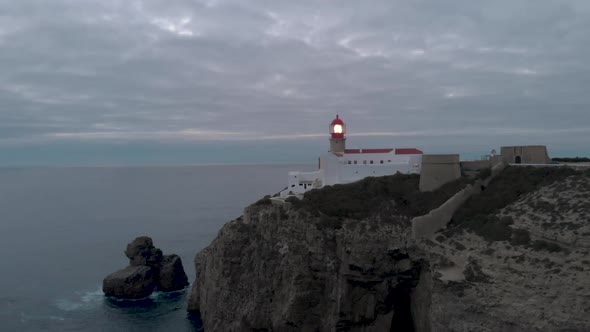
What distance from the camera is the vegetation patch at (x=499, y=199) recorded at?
23.7 meters

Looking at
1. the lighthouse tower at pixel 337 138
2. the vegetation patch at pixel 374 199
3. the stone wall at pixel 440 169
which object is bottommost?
the vegetation patch at pixel 374 199

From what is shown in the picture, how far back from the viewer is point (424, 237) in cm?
2561

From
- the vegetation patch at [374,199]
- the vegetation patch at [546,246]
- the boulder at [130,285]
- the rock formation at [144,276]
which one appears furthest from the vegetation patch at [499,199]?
the boulder at [130,285]

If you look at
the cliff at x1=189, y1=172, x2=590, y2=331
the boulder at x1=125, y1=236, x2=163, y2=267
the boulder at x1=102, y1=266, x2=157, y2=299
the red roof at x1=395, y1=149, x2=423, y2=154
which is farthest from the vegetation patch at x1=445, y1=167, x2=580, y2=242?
the boulder at x1=125, y1=236, x2=163, y2=267

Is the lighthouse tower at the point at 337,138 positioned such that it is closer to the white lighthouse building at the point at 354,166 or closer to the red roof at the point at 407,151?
the white lighthouse building at the point at 354,166

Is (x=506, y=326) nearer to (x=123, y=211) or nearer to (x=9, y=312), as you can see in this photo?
(x=9, y=312)

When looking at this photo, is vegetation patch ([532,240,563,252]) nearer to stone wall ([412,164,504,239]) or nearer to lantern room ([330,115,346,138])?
Answer: stone wall ([412,164,504,239])

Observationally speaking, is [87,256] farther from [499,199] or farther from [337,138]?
[499,199]

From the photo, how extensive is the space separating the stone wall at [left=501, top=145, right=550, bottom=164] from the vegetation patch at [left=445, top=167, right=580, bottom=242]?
244 cm

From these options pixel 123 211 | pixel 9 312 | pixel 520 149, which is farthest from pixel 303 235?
pixel 123 211

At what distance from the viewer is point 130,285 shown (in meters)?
43.2

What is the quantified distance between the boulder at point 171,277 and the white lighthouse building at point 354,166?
14489mm

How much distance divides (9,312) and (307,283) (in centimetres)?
2968

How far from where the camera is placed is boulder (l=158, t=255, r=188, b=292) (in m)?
45.3
